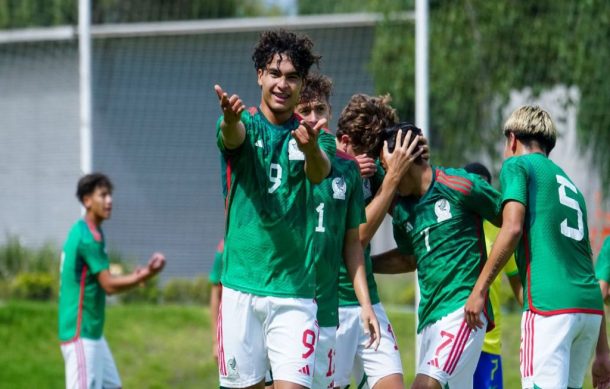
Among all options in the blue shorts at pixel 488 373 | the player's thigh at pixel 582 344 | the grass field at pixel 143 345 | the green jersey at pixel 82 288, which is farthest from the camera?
the grass field at pixel 143 345

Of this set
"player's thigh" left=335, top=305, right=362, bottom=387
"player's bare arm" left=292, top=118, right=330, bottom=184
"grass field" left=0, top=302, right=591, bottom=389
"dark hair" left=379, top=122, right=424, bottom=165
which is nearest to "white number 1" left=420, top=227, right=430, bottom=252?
"dark hair" left=379, top=122, right=424, bottom=165

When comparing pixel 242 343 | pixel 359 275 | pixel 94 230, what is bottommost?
pixel 242 343

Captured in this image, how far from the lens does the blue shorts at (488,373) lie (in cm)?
691

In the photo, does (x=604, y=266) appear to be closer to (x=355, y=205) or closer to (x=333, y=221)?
(x=355, y=205)

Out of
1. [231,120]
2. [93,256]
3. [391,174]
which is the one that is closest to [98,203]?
[93,256]

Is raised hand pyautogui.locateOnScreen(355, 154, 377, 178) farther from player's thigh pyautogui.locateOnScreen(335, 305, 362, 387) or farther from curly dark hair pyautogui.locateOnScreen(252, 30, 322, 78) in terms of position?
curly dark hair pyautogui.locateOnScreen(252, 30, 322, 78)

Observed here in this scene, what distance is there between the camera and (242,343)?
17.1ft

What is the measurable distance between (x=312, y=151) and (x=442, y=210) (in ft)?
4.48

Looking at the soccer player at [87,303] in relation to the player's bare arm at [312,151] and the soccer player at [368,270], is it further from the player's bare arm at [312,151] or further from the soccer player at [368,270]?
the player's bare arm at [312,151]

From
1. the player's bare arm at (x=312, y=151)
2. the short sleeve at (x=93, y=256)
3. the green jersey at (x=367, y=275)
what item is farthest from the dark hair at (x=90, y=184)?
the player's bare arm at (x=312, y=151)

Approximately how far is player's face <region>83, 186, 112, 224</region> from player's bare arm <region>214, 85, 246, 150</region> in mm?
4269

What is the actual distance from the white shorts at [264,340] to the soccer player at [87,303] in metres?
3.34

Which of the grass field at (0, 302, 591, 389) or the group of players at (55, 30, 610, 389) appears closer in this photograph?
the group of players at (55, 30, 610, 389)

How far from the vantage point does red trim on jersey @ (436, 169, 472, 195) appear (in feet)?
19.7
